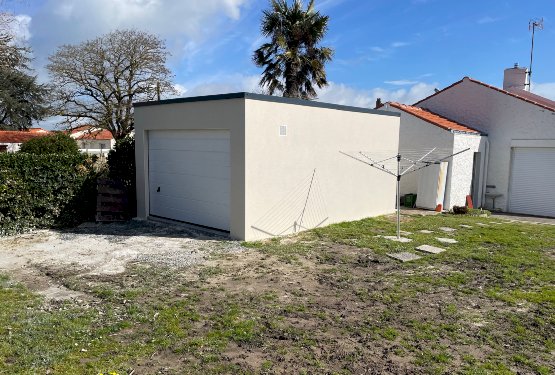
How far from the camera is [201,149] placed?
9883 millimetres

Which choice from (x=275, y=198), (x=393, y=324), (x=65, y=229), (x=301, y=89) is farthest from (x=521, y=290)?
(x=301, y=89)

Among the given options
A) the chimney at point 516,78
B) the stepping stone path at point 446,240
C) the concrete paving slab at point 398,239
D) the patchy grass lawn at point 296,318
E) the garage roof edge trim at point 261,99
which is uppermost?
the chimney at point 516,78

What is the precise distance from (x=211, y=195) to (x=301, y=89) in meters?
12.2

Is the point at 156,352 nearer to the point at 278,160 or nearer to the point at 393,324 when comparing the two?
the point at 393,324

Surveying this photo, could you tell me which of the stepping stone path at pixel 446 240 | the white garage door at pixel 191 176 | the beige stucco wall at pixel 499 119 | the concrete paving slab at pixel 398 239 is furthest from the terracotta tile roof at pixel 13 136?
the stepping stone path at pixel 446 240

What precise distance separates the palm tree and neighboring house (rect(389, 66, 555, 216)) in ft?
20.0

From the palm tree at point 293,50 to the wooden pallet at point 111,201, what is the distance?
11055 mm

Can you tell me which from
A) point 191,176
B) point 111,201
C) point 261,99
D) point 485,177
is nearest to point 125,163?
point 111,201

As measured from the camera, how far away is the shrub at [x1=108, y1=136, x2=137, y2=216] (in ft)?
38.4

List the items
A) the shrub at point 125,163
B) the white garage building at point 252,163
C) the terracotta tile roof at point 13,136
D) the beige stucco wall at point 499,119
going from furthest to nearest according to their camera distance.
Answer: the terracotta tile roof at point 13,136, the beige stucco wall at point 499,119, the shrub at point 125,163, the white garage building at point 252,163

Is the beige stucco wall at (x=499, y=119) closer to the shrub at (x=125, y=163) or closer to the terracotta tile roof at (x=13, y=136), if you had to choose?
the shrub at (x=125, y=163)

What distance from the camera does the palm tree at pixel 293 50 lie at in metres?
19.7

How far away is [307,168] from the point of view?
1023 centimetres

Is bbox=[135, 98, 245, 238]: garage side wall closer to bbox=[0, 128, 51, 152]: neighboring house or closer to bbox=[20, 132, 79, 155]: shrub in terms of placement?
bbox=[20, 132, 79, 155]: shrub
